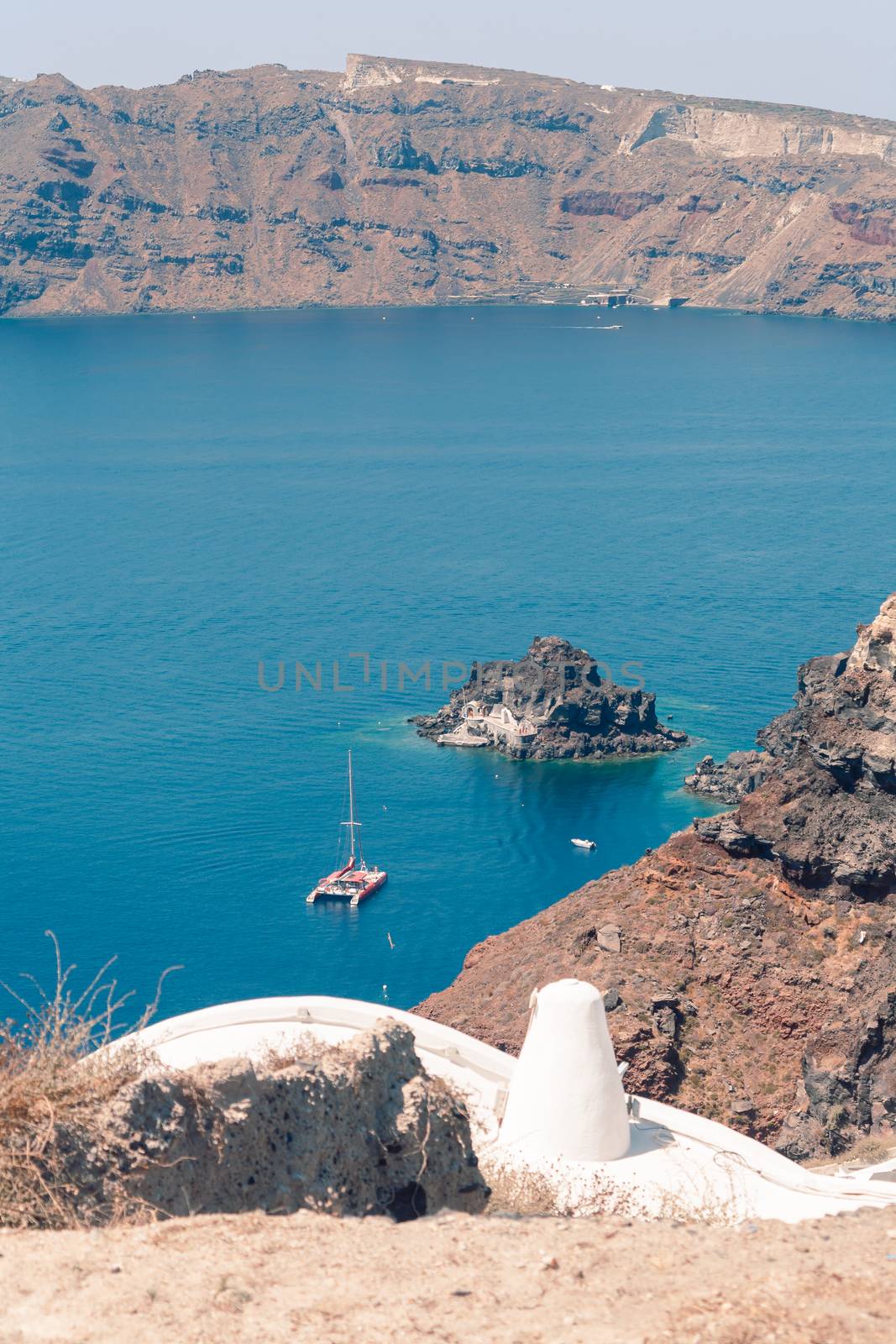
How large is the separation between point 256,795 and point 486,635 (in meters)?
31.4

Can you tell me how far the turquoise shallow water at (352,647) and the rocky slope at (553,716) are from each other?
5.88 ft

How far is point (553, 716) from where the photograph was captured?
94.4m

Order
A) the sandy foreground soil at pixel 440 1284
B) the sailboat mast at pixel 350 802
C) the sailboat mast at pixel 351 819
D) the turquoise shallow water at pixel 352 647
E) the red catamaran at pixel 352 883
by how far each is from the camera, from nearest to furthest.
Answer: the sandy foreground soil at pixel 440 1284, the turquoise shallow water at pixel 352 647, the red catamaran at pixel 352 883, the sailboat mast at pixel 351 819, the sailboat mast at pixel 350 802

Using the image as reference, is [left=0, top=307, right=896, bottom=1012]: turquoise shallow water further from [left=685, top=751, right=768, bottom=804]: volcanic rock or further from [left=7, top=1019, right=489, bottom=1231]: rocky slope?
[left=7, top=1019, right=489, bottom=1231]: rocky slope

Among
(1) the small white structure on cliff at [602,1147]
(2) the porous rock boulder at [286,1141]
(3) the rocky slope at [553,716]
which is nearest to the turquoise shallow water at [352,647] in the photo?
(3) the rocky slope at [553,716]

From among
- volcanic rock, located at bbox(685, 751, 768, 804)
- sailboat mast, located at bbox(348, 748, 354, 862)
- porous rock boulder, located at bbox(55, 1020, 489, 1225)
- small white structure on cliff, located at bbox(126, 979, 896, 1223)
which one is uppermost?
porous rock boulder, located at bbox(55, 1020, 489, 1225)

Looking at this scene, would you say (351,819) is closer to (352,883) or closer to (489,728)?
(352,883)

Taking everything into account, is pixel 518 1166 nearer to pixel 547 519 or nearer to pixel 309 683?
pixel 309 683

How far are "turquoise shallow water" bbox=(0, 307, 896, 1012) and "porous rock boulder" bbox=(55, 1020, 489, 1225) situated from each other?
148ft

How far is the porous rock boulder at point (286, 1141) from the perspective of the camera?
15.3 m

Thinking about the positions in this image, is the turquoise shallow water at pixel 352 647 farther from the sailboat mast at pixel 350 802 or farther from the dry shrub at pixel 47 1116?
the dry shrub at pixel 47 1116

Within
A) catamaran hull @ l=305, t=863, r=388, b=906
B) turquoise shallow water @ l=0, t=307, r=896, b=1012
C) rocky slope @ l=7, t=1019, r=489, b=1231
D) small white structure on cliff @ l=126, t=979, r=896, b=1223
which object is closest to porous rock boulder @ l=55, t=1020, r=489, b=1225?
rocky slope @ l=7, t=1019, r=489, b=1231

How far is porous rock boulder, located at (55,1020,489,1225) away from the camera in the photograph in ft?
50.1

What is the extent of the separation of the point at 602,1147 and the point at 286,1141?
8.58m
